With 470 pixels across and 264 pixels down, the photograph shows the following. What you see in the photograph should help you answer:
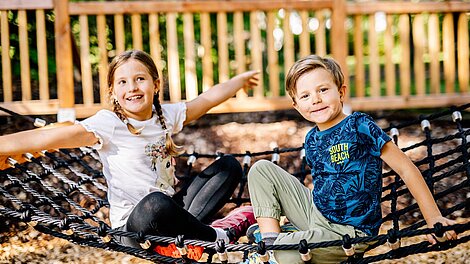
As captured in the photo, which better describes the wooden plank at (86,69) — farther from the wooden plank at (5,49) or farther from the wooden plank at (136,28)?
the wooden plank at (5,49)

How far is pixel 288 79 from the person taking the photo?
2062mm

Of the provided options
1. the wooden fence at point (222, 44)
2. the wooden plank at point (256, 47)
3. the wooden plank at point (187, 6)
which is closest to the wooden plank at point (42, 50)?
the wooden fence at point (222, 44)

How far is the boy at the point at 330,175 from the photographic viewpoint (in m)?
1.93

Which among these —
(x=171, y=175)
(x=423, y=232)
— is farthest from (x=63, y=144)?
(x=423, y=232)

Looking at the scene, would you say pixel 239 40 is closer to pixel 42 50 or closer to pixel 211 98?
pixel 42 50

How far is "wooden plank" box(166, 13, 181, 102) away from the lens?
14.8 ft

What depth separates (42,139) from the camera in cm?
207

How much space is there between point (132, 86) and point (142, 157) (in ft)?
0.85

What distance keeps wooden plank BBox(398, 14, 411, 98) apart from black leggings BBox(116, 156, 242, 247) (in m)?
2.58

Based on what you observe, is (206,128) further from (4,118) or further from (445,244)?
(445,244)

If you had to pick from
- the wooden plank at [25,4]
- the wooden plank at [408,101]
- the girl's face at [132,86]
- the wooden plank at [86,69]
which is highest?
the wooden plank at [25,4]

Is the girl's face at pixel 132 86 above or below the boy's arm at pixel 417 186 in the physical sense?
above

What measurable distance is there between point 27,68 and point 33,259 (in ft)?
5.56

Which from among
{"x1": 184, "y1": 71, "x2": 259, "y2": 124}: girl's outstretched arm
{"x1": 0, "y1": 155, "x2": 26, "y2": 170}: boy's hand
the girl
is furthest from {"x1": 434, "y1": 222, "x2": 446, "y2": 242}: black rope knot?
{"x1": 0, "y1": 155, "x2": 26, "y2": 170}: boy's hand
